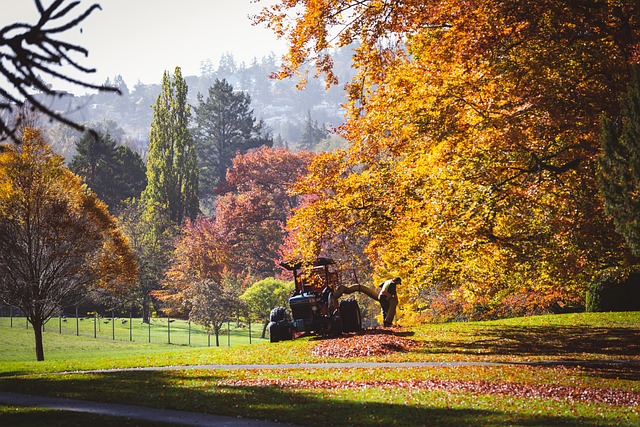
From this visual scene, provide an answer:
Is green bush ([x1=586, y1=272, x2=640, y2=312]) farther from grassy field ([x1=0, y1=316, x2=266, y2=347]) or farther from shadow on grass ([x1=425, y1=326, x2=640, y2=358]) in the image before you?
grassy field ([x1=0, y1=316, x2=266, y2=347])

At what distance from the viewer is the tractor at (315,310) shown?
25438 millimetres

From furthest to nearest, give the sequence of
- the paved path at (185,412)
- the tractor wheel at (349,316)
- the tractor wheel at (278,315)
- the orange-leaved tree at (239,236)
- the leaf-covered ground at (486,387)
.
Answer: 1. the orange-leaved tree at (239,236)
2. the tractor wheel at (349,316)
3. the tractor wheel at (278,315)
4. the leaf-covered ground at (486,387)
5. the paved path at (185,412)

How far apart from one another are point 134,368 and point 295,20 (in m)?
10.4

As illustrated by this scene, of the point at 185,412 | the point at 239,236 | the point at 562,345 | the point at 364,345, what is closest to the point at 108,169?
the point at 239,236

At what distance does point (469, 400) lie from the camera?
12.5 meters

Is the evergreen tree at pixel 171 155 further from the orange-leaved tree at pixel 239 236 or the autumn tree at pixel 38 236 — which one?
the autumn tree at pixel 38 236

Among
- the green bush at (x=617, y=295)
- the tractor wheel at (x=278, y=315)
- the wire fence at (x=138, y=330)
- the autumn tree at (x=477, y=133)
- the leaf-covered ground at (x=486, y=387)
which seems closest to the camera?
the leaf-covered ground at (x=486, y=387)

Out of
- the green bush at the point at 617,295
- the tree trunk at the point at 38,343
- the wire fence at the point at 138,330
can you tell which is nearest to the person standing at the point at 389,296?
the green bush at the point at 617,295

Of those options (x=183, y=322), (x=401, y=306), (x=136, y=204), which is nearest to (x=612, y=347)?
(x=401, y=306)

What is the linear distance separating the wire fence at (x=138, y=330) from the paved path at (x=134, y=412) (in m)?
30.5

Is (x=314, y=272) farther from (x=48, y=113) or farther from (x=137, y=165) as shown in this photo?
(x=137, y=165)

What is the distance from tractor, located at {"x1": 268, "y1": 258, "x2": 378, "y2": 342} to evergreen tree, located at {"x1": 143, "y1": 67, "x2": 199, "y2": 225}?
39467 mm

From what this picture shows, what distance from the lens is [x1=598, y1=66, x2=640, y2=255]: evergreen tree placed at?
13.1m

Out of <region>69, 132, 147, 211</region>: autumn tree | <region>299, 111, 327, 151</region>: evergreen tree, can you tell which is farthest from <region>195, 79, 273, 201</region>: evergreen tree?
<region>299, 111, 327, 151</region>: evergreen tree
